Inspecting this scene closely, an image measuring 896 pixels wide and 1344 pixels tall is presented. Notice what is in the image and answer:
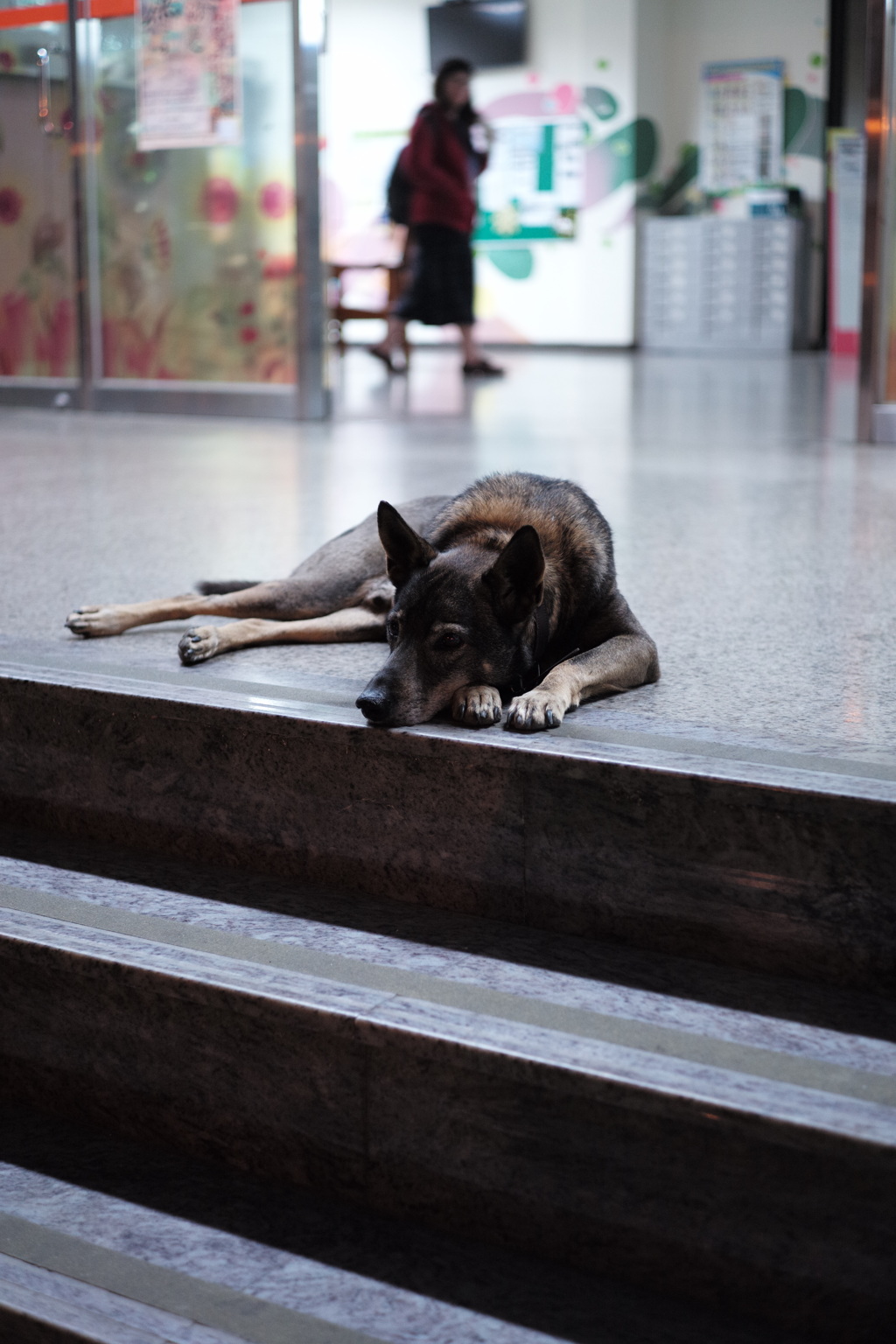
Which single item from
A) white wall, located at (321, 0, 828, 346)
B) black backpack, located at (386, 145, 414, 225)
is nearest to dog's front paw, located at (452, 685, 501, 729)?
black backpack, located at (386, 145, 414, 225)

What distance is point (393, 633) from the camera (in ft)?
7.39

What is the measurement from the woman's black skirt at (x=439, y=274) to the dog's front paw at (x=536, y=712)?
336 inches

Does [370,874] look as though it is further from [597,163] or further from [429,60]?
[429,60]

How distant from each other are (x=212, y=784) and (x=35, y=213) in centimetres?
669

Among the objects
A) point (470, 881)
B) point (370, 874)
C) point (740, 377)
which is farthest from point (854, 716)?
point (740, 377)

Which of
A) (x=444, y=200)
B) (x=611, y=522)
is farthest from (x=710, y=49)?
(x=611, y=522)

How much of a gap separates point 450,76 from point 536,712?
8431mm

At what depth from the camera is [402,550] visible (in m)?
2.27

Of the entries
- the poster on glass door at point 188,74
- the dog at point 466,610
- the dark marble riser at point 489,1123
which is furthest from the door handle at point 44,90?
the dark marble riser at point 489,1123

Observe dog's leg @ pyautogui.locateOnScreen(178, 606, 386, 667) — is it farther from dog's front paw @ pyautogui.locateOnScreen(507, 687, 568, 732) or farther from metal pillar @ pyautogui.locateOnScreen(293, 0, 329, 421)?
metal pillar @ pyautogui.locateOnScreen(293, 0, 329, 421)

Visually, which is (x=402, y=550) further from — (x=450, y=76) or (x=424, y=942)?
(x=450, y=76)

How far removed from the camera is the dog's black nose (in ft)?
6.75

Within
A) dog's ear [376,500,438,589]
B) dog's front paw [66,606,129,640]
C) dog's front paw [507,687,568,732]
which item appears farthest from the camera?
dog's front paw [66,606,129,640]

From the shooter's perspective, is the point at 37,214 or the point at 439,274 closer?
the point at 37,214
